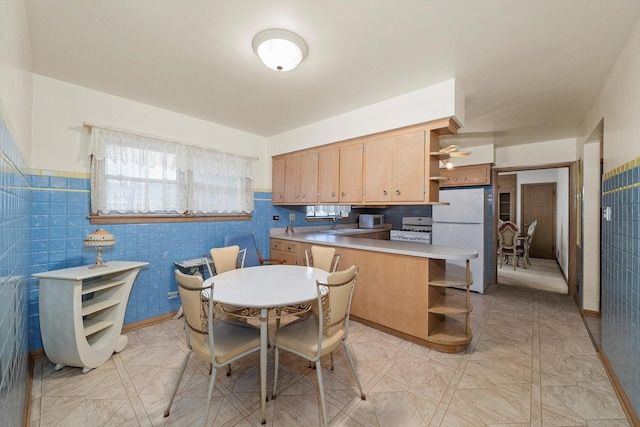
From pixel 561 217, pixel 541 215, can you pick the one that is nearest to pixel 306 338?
pixel 561 217

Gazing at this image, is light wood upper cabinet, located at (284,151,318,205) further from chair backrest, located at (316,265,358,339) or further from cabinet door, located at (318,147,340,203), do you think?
chair backrest, located at (316,265,358,339)

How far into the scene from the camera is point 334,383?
1928 mm

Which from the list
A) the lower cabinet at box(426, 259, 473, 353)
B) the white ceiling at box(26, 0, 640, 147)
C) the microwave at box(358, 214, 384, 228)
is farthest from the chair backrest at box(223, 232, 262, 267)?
the microwave at box(358, 214, 384, 228)

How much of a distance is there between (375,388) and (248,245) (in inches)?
89.9

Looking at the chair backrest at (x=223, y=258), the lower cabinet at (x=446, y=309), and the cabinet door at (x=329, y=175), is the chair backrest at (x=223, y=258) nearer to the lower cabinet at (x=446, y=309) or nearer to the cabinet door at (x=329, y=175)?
the cabinet door at (x=329, y=175)

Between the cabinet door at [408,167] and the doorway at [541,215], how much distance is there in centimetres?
613

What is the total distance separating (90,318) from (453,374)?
3.10 meters

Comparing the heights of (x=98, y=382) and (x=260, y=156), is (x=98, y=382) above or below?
below

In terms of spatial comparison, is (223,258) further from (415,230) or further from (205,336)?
(415,230)

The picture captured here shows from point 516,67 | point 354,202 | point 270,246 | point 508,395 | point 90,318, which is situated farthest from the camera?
point 270,246

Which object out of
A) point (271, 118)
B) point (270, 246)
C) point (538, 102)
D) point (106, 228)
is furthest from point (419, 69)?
point (106, 228)

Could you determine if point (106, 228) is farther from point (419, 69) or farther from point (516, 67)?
point (516, 67)

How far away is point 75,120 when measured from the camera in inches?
97.2

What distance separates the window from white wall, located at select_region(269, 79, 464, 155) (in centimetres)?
124
